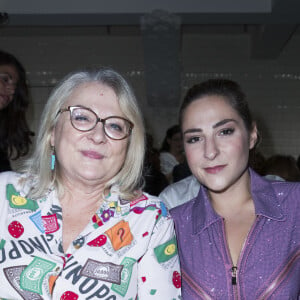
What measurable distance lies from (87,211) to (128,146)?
0.88 feet

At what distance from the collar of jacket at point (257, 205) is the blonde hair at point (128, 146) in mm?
278

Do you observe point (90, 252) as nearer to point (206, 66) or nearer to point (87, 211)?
point (87, 211)

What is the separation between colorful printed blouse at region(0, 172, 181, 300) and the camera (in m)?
1.40

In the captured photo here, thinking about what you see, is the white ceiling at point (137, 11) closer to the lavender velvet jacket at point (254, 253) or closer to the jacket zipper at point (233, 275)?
the lavender velvet jacket at point (254, 253)

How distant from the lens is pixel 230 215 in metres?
1.83

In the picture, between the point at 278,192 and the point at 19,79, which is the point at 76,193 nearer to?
the point at 278,192

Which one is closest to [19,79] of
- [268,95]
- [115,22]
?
[115,22]

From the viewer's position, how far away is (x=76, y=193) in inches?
64.6

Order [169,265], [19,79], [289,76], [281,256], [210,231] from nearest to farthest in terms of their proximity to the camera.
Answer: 1. [169,265]
2. [281,256]
3. [210,231]
4. [19,79]
5. [289,76]

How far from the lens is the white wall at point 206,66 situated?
718 centimetres

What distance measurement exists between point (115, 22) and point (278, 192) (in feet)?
13.7

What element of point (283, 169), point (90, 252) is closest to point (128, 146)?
point (90, 252)

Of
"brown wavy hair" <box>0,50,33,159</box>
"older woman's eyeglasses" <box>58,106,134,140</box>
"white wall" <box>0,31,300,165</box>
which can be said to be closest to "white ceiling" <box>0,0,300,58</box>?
"white wall" <box>0,31,300,165</box>

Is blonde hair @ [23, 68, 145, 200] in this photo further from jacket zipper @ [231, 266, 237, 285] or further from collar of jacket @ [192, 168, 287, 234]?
jacket zipper @ [231, 266, 237, 285]
